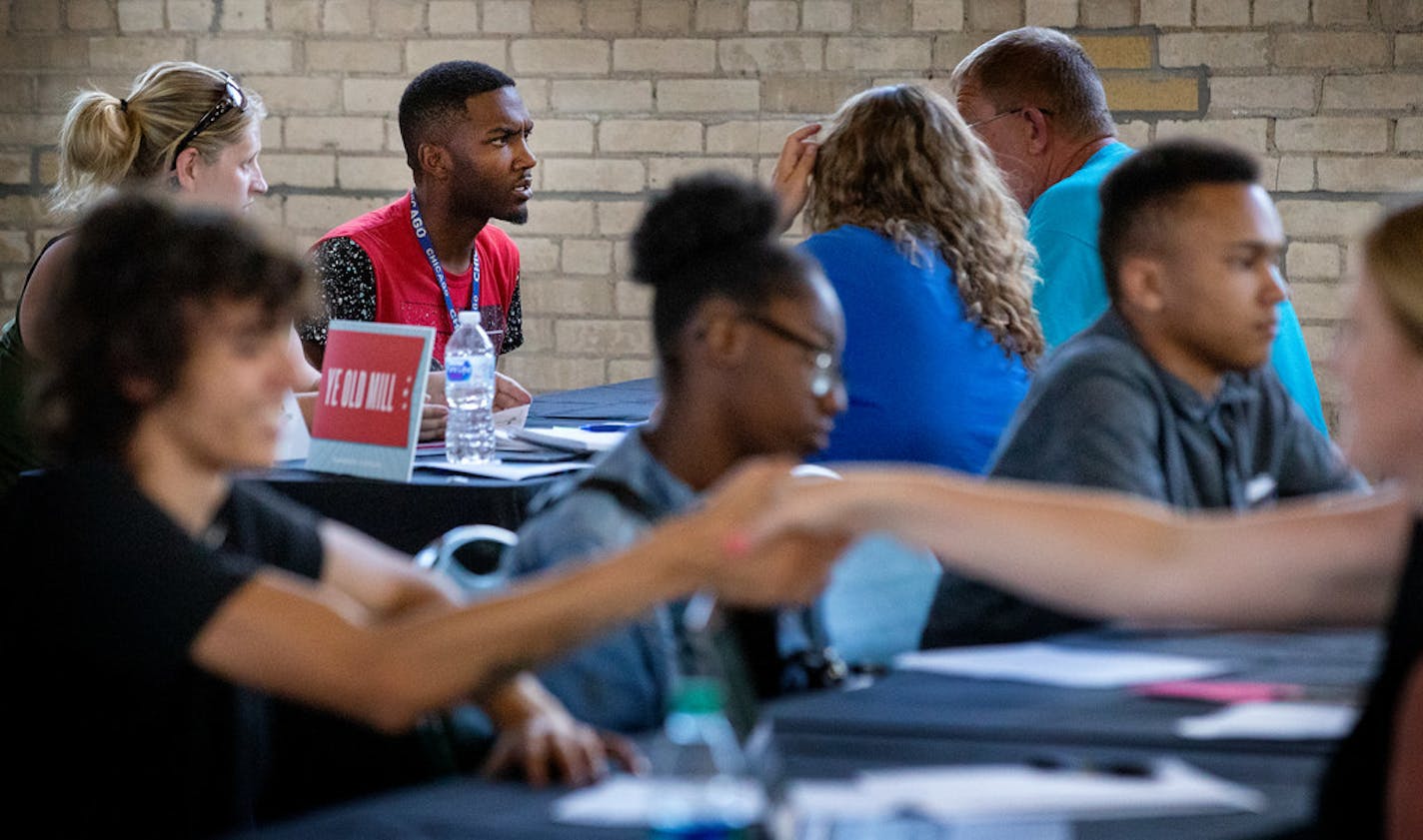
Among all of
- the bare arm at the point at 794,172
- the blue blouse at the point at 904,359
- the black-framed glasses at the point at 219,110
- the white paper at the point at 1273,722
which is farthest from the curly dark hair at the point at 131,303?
the black-framed glasses at the point at 219,110

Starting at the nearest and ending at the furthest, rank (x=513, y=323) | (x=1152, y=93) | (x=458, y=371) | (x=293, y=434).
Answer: (x=293, y=434) < (x=458, y=371) < (x=513, y=323) < (x=1152, y=93)

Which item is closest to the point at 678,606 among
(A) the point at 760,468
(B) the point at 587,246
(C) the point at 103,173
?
(A) the point at 760,468

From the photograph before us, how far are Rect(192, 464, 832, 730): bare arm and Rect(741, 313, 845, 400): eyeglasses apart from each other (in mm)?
559

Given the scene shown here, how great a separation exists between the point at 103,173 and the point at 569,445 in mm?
1196

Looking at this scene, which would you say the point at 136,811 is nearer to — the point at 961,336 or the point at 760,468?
the point at 760,468

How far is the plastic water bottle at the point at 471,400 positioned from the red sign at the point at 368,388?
0.75 ft

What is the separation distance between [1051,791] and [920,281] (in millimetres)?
1968

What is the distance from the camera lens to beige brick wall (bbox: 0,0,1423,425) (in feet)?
19.1

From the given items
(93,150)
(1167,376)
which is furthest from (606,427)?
(1167,376)

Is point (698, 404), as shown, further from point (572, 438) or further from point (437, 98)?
point (437, 98)

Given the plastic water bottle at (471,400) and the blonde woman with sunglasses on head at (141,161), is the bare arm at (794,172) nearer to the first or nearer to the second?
the plastic water bottle at (471,400)

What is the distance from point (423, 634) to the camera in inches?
56.8

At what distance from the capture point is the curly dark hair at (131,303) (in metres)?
1.50

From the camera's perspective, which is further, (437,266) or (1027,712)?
(437,266)
